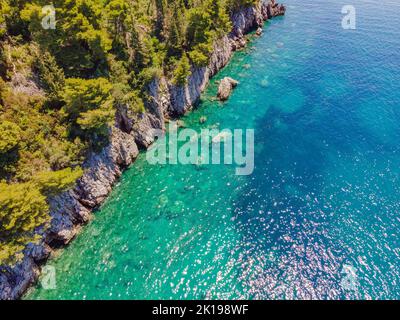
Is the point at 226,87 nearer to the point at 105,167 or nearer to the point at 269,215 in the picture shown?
the point at 269,215

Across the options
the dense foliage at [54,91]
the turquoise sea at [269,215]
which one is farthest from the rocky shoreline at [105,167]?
the dense foliage at [54,91]

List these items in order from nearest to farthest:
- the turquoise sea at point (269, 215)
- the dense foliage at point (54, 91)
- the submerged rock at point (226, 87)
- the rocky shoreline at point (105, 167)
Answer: the dense foliage at point (54, 91) → the rocky shoreline at point (105, 167) → the turquoise sea at point (269, 215) → the submerged rock at point (226, 87)

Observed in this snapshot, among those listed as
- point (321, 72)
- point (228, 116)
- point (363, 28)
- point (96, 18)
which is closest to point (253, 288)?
point (228, 116)

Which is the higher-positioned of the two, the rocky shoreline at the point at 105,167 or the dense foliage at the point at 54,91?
the dense foliage at the point at 54,91

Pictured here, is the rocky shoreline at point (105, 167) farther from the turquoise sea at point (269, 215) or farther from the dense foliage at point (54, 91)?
the dense foliage at point (54, 91)

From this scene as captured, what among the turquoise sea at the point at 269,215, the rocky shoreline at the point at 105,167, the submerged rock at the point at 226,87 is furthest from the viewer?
the submerged rock at the point at 226,87

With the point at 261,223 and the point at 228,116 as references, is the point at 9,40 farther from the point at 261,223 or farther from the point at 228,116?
the point at 261,223

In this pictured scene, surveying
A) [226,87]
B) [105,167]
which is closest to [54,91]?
[105,167]
